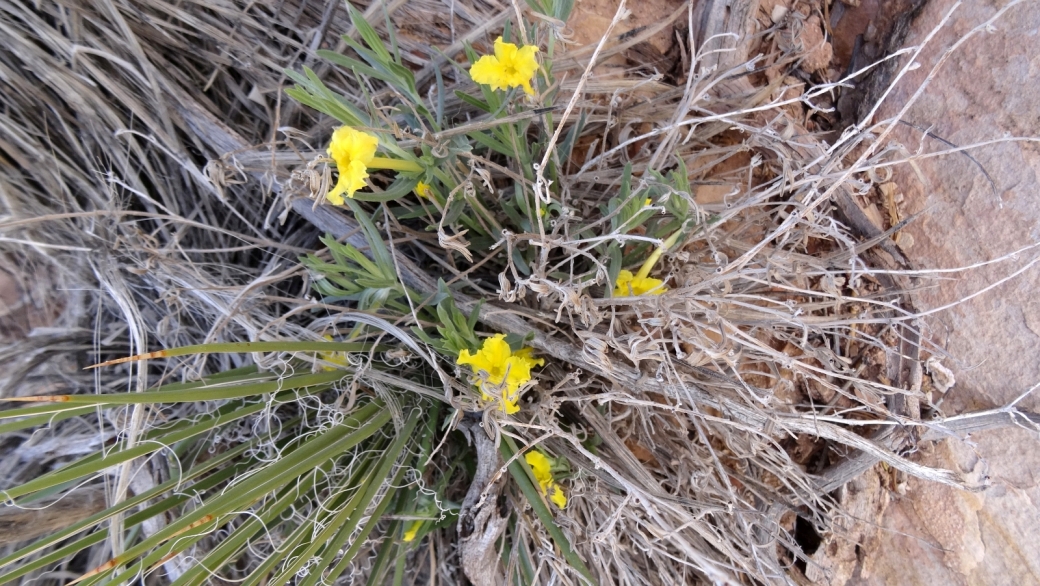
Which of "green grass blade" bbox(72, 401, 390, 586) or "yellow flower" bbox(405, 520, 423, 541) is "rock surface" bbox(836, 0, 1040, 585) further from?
"green grass blade" bbox(72, 401, 390, 586)

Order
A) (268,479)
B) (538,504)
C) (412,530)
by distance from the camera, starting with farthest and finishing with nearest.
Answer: (412,530) < (538,504) < (268,479)

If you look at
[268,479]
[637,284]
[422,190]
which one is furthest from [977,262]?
[268,479]

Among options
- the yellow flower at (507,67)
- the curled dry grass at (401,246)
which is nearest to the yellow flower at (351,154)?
the yellow flower at (507,67)

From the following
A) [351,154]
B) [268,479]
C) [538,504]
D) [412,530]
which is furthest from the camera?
[412,530]

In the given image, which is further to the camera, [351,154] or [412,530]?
[412,530]

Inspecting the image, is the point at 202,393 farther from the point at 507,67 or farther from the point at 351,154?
the point at 507,67

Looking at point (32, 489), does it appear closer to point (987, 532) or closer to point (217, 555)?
point (217, 555)

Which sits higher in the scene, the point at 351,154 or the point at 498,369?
the point at 351,154

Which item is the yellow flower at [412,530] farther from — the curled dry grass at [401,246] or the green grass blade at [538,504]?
the green grass blade at [538,504]
